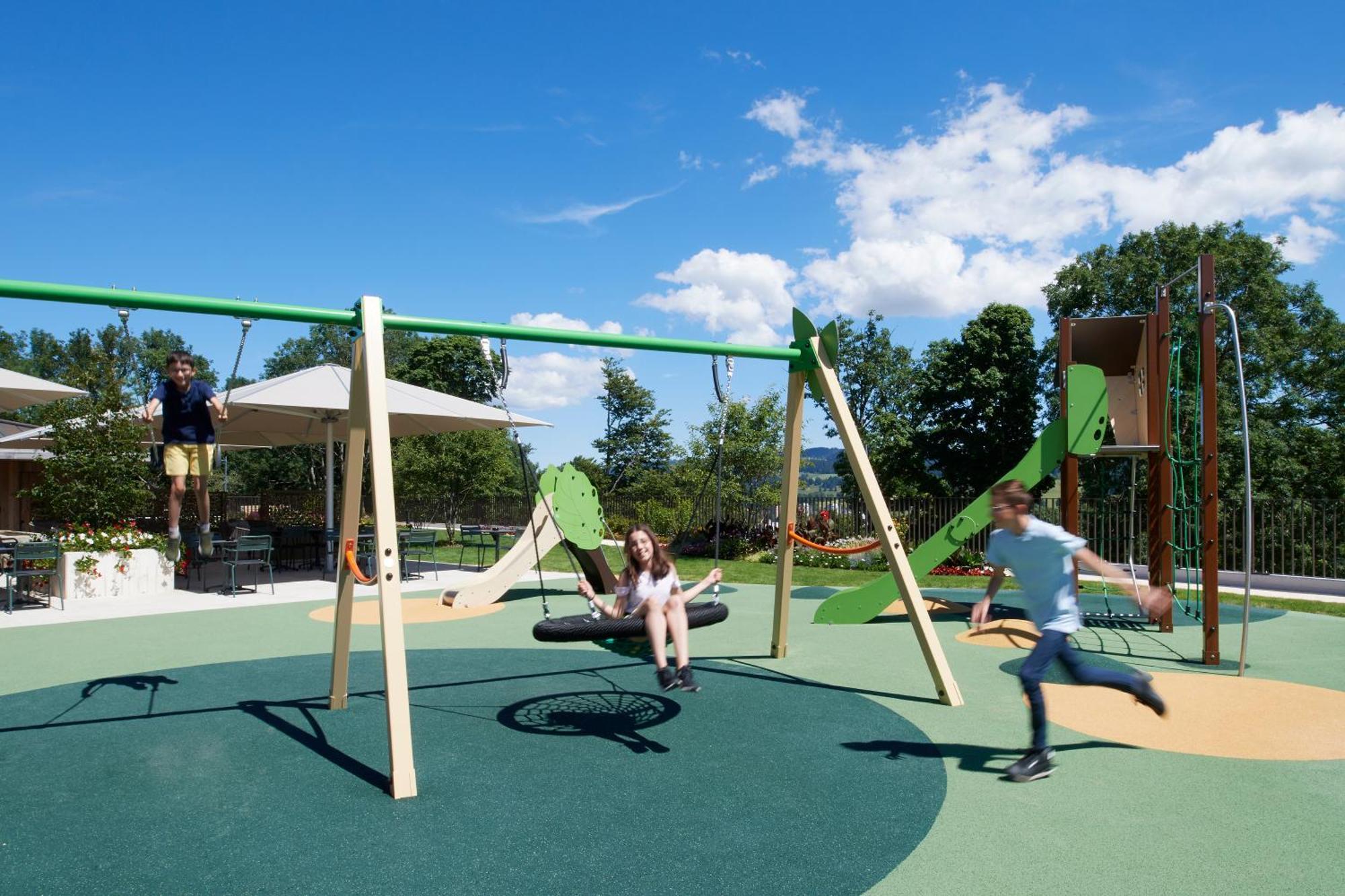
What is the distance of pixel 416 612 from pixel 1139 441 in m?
8.55

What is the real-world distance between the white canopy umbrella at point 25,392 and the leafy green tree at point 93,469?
2.57 ft

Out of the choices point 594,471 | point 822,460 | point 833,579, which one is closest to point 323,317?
point 833,579

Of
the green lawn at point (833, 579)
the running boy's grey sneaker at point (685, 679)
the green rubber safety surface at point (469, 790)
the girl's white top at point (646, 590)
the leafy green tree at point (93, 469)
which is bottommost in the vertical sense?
the green lawn at point (833, 579)

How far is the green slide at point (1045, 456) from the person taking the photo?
7.76m

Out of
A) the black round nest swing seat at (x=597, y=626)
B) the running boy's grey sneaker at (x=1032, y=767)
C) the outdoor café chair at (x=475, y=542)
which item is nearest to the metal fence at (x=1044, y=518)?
the outdoor café chair at (x=475, y=542)

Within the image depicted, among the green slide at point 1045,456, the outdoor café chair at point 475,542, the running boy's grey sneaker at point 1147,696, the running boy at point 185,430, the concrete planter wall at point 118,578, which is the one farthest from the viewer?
the outdoor café chair at point 475,542

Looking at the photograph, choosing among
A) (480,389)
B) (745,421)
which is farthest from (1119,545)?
(480,389)

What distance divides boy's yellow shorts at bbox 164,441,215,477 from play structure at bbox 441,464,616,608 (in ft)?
11.4

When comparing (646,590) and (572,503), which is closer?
(646,590)

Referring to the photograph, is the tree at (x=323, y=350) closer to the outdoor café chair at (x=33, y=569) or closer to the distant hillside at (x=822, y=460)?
the distant hillside at (x=822, y=460)

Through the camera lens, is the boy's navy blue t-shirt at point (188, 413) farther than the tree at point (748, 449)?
No

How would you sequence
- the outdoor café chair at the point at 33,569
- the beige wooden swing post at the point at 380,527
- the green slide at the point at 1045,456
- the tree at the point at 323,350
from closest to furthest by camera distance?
1. the beige wooden swing post at the point at 380,527
2. the green slide at the point at 1045,456
3. the outdoor café chair at the point at 33,569
4. the tree at the point at 323,350

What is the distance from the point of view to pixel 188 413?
6.46m

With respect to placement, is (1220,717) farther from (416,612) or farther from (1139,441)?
(416,612)
